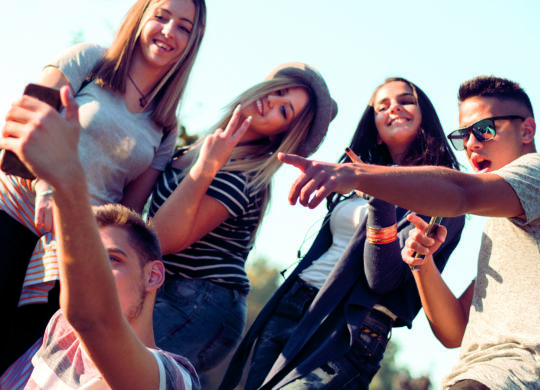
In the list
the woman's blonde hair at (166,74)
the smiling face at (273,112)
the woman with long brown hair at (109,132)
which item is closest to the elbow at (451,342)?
the smiling face at (273,112)

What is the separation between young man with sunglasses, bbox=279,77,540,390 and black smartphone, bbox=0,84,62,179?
33.2 inches

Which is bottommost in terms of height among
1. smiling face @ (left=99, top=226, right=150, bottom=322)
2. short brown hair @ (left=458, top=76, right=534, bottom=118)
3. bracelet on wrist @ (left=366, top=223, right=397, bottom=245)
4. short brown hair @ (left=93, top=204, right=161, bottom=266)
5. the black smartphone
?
smiling face @ (left=99, top=226, right=150, bottom=322)

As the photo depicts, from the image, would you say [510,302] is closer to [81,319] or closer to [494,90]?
[494,90]

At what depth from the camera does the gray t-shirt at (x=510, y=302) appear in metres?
2.74

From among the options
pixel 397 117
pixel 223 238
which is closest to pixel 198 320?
pixel 223 238

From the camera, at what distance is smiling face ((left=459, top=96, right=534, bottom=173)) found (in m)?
3.35

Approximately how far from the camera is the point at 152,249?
287 cm

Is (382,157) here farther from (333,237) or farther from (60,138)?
(60,138)

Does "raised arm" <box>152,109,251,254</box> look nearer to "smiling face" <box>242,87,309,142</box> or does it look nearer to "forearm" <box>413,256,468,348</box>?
"smiling face" <box>242,87,309,142</box>

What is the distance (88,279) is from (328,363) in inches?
77.7

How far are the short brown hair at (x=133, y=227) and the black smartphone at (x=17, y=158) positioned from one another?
3.85 feet

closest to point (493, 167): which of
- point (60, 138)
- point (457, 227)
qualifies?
point (457, 227)

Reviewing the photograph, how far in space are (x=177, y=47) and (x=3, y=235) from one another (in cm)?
151

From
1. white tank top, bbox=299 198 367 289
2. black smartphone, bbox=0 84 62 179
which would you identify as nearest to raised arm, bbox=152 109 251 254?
white tank top, bbox=299 198 367 289
